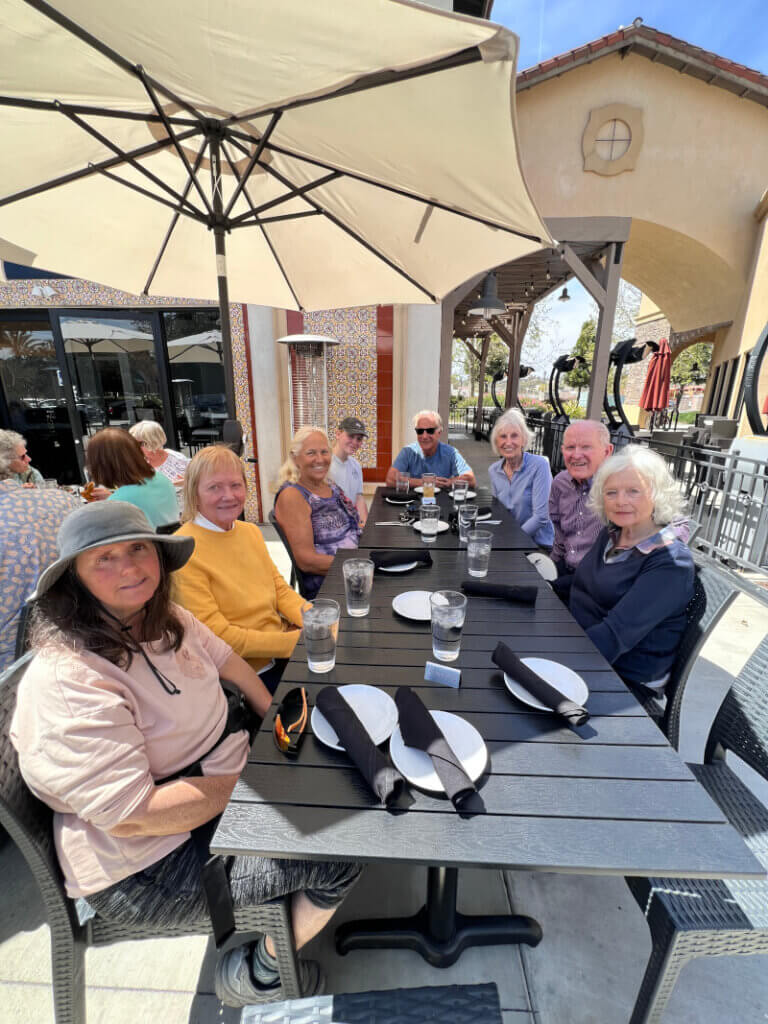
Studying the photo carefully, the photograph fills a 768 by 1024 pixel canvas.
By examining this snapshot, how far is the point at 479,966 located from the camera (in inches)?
52.5

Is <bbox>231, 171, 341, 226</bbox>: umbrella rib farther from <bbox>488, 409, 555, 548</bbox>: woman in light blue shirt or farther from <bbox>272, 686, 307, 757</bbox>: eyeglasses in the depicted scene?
<bbox>272, 686, 307, 757</bbox>: eyeglasses

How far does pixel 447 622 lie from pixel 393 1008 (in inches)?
30.7

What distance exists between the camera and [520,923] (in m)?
1.40

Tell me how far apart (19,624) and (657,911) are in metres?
1.99

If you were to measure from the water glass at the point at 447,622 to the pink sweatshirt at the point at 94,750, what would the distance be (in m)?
0.73

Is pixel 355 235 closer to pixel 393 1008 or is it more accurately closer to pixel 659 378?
pixel 393 1008

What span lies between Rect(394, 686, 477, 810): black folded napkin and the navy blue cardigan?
0.88 metres

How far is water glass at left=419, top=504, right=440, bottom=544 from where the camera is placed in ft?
8.46

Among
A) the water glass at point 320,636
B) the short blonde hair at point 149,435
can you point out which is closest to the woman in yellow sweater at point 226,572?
the water glass at point 320,636

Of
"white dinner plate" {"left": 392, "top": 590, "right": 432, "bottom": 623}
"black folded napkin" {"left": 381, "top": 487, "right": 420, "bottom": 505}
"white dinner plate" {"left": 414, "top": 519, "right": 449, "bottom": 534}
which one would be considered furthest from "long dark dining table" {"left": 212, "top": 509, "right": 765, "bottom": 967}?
"black folded napkin" {"left": 381, "top": 487, "right": 420, "bottom": 505}

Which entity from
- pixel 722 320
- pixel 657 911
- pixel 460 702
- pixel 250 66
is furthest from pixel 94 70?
pixel 722 320

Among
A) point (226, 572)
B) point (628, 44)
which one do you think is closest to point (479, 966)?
point (226, 572)

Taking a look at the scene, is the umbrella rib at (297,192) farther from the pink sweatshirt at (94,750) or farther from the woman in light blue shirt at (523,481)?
the pink sweatshirt at (94,750)

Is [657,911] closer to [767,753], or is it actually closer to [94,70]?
[767,753]
